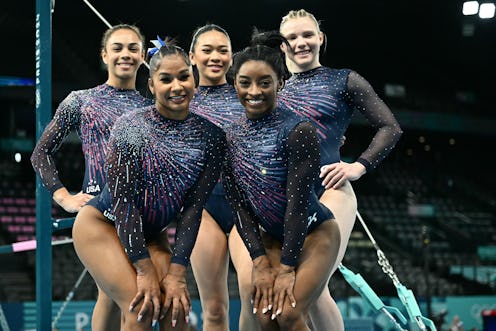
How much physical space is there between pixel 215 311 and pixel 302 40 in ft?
4.36

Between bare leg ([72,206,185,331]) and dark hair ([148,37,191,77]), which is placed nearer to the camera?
bare leg ([72,206,185,331])

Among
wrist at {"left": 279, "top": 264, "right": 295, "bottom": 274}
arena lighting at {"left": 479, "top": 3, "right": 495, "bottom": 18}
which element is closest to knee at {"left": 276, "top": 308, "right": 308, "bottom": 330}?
wrist at {"left": 279, "top": 264, "right": 295, "bottom": 274}

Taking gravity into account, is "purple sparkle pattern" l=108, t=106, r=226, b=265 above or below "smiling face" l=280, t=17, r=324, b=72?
below

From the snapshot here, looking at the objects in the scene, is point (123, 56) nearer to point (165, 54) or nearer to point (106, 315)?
point (165, 54)

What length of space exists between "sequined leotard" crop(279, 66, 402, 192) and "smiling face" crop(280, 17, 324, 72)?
9 cm

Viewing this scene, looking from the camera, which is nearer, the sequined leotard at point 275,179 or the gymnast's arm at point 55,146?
the sequined leotard at point 275,179

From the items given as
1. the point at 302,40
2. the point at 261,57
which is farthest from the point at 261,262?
the point at 302,40

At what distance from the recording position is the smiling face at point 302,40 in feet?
11.3

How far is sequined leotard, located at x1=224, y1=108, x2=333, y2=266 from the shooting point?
8.89ft

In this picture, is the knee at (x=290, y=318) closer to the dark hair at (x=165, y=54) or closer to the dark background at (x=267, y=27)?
the dark hair at (x=165, y=54)

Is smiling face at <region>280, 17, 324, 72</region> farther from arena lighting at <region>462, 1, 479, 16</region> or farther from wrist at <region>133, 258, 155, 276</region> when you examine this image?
arena lighting at <region>462, 1, 479, 16</region>

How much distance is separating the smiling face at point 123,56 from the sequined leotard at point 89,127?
54 millimetres

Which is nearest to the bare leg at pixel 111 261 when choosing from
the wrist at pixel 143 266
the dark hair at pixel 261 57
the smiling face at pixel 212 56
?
the wrist at pixel 143 266

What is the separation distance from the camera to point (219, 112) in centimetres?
333
